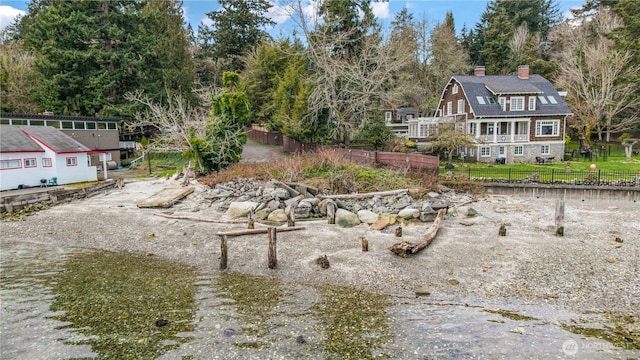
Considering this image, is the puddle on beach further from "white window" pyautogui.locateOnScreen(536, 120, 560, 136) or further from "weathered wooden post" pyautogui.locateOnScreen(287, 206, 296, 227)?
"white window" pyautogui.locateOnScreen(536, 120, 560, 136)

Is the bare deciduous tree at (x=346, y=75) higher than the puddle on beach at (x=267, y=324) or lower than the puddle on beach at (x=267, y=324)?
higher

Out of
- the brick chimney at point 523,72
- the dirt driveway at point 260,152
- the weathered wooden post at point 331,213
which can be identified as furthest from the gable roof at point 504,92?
the weathered wooden post at point 331,213

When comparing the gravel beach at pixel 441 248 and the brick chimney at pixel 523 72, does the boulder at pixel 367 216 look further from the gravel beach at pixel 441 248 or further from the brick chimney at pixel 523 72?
the brick chimney at pixel 523 72

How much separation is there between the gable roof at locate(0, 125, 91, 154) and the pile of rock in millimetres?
11928

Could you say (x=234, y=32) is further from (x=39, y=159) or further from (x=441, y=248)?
(x=441, y=248)

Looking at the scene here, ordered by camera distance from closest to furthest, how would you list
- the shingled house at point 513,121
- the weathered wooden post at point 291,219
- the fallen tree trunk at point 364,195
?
the weathered wooden post at point 291,219, the fallen tree trunk at point 364,195, the shingled house at point 513,121

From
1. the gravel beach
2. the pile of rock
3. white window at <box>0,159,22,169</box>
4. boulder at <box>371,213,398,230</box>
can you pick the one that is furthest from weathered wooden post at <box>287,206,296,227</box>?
white window at <box>0,159,22,169</box>

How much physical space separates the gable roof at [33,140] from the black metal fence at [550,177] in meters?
27.0

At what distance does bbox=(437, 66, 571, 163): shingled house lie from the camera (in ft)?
123

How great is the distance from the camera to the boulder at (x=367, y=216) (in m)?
19.5

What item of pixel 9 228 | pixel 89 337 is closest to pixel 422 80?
pixel 9 228

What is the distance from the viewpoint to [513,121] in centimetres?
3753

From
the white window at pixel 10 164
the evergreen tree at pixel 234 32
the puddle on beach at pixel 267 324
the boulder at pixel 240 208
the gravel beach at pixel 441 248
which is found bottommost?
the puddle on beach at pixel 267 324

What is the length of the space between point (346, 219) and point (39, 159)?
22.1m
